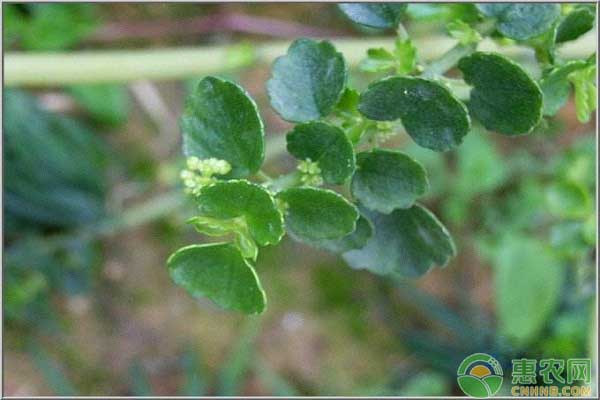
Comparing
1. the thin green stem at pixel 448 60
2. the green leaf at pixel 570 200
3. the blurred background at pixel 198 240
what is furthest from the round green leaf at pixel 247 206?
the blurred background at pixel 198 240

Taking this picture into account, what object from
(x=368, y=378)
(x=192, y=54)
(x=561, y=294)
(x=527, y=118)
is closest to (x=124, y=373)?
(x=368, y=378)

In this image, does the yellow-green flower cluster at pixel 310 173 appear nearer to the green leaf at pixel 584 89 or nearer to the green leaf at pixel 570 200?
the green leaf at pixel 584 89

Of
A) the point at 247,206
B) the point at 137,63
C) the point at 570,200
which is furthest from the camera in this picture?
the point at 137,63

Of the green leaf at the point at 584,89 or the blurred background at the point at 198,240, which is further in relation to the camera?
the blurred background at the point at 198,240

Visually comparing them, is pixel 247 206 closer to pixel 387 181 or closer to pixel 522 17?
pixel 387 181

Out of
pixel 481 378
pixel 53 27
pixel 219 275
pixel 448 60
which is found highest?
pixel 53 27

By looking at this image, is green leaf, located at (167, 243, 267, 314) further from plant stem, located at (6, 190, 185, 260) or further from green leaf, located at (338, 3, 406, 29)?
plant stem, located at (6, 190, 185, 260)

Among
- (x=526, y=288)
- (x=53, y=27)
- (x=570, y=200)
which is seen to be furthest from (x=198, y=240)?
(x=570, y=200)

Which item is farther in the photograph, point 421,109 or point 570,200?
point 570,200
